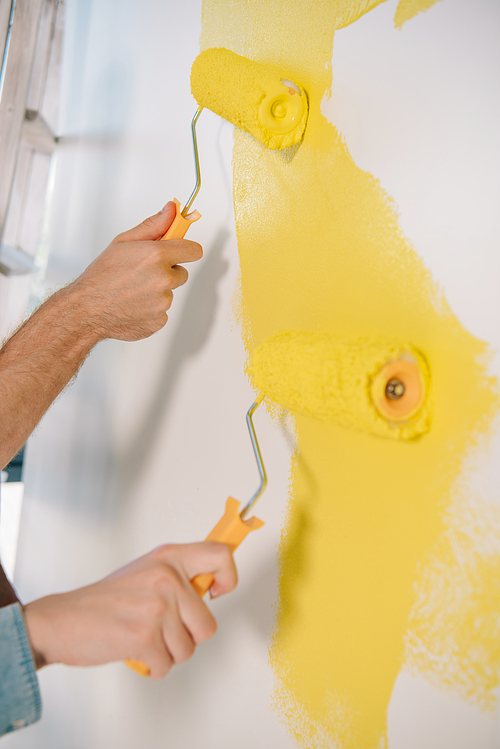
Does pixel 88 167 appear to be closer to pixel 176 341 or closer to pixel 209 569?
pixel 176 341

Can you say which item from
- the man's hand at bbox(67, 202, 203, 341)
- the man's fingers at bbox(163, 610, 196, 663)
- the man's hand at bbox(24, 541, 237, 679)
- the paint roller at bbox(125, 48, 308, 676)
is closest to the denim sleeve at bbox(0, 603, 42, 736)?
the man's hand at bbox(24, 541, 237, 679)

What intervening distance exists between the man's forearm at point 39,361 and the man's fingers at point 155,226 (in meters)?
0.12

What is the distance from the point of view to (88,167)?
119cm

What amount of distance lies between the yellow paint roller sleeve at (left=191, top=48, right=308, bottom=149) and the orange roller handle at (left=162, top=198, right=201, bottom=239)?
0.13 metres

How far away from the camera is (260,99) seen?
613 mm

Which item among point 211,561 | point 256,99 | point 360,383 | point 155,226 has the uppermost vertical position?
point 256,99

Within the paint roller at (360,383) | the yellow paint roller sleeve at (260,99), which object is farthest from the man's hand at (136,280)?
the paint roller at (360,383)

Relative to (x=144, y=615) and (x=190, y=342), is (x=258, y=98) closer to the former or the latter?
(x=190, y=342)

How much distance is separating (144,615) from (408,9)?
617 mm

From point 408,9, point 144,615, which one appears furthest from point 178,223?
point 144,615

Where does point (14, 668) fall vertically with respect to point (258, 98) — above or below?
below

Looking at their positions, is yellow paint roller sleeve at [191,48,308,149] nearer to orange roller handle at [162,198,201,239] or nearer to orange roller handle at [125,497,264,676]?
orange roller handle at [162,198,201,239]

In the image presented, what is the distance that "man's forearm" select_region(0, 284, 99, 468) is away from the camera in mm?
702

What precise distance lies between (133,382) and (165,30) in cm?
62
